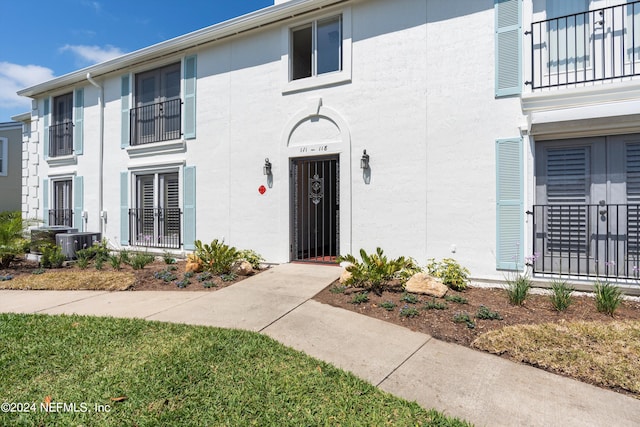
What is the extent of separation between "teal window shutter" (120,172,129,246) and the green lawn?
6486 mm

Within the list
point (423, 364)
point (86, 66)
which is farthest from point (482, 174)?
point (86, 66)

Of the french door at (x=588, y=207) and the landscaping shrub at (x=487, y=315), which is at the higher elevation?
the french door at (x=588, y=207)

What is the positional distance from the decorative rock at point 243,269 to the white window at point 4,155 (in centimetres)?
1801

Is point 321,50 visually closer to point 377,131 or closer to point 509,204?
point 377,131

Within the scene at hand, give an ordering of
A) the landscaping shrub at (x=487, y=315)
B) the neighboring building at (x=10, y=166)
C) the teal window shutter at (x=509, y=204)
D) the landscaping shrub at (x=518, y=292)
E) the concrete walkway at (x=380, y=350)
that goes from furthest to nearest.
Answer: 1. the neighboring building at (x=10, y=166)
2. the teal window shutter at (x=509, y=204)
3. the landscaping shrub at (x=518, y=292)
4. the landscaping shrub at (x=487, y=315)
5. the concrete walkway at (x=380, y=350)

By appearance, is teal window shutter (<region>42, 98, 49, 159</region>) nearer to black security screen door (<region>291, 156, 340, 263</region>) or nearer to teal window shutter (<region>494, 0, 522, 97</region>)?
black security screen door (<region>291, 156, 340, 263</region>)

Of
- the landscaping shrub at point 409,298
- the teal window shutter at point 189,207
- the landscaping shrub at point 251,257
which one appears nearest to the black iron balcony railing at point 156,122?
the teal window shutter at point 189,207

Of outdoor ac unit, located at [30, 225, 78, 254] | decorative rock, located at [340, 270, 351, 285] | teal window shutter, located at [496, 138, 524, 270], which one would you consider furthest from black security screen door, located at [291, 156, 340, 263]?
outdoor ac unit, located at [30, 225, 78, 254]

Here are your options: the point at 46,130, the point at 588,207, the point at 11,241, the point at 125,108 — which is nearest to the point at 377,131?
the point at 588,207

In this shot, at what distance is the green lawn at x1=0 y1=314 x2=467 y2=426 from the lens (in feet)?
8.48

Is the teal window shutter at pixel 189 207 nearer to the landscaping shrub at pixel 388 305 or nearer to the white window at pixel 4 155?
the landscaping shrub at pixel 388 305

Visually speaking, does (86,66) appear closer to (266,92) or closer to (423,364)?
(266,92)

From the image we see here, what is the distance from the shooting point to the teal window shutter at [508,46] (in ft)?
19.3

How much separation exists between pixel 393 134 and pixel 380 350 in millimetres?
4409
